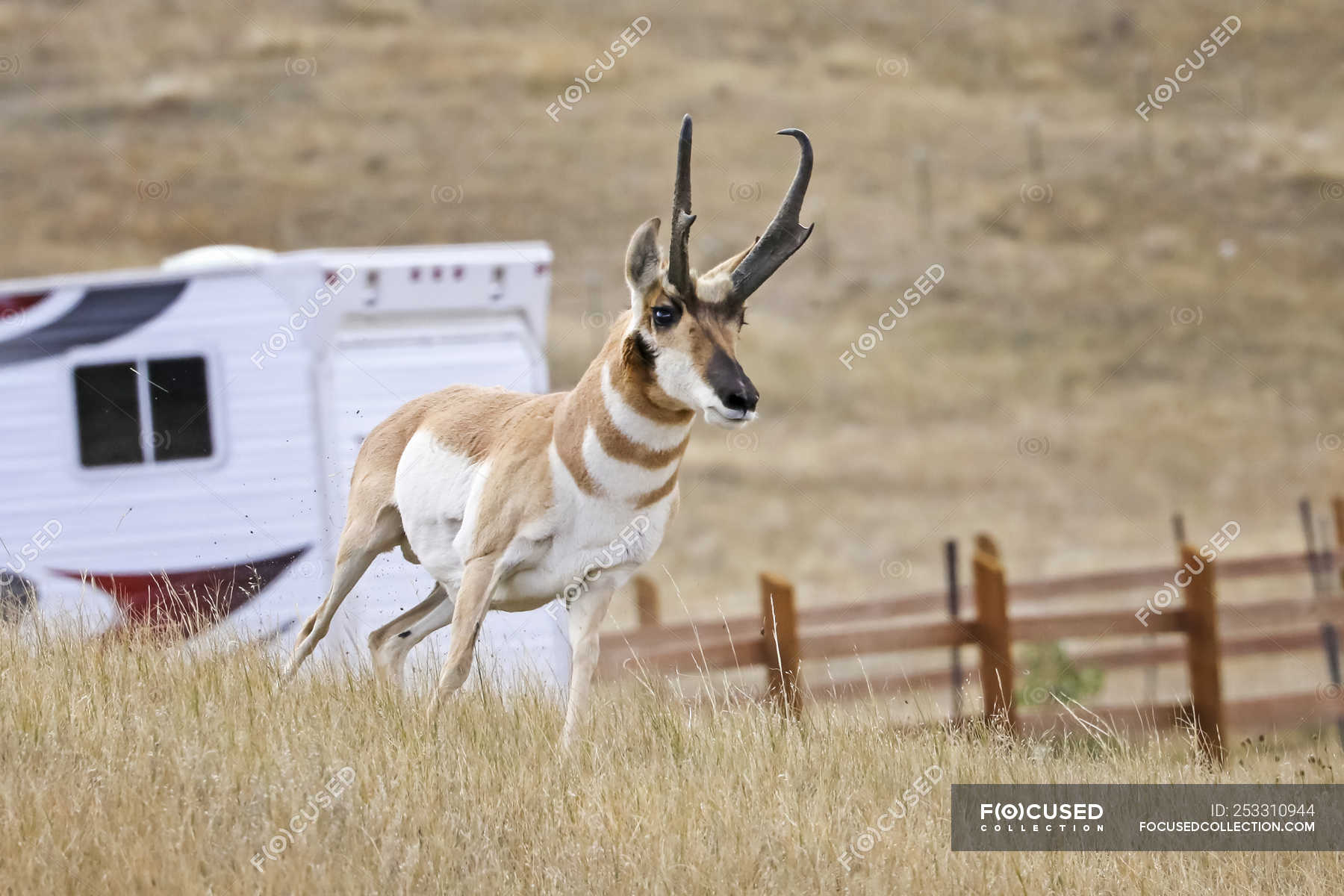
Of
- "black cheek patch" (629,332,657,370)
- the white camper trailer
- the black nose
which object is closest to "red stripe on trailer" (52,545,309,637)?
the white camper trailer

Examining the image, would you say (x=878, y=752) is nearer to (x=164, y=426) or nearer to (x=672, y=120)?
(x=164, y=426)

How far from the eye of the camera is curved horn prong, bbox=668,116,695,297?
5.12m

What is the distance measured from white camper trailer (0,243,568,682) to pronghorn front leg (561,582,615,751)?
4.93m

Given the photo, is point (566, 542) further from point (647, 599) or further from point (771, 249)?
point (647, 599)

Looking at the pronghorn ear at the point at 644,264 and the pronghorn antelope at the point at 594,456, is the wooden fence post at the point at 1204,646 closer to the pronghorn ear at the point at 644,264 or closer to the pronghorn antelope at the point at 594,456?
the pronghorn antelope at the point at 594,456

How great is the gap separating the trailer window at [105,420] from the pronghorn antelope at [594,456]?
5.27m

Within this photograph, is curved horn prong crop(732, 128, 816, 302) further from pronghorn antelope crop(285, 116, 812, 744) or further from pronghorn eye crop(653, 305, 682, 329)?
pronghorn eye crop(653, 305, 682, 329)

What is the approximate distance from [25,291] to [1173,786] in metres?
8.82

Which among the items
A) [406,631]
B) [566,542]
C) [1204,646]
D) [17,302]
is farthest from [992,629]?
[17,302]

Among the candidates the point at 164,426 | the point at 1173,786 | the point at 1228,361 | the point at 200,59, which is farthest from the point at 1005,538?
the point at 200,59

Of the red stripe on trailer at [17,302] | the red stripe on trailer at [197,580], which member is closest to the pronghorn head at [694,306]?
the red stripe on trailer at [197,580]

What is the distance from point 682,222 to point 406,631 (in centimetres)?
257

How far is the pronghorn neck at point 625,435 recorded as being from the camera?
216 inches

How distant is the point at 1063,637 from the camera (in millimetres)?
10586
